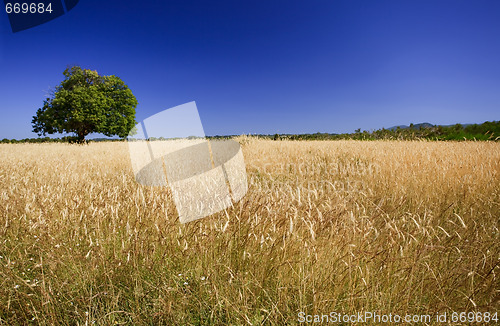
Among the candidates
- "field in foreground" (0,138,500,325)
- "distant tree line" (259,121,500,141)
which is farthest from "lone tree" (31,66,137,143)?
"field in foreground" (0,138,500,325)

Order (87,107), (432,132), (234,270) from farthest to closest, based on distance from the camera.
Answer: (87,107), (432,132), (234,270)

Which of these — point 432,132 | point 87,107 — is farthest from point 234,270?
point 87,107

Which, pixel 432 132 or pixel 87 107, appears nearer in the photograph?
pixel 432 132

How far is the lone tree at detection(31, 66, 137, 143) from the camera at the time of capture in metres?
25.5

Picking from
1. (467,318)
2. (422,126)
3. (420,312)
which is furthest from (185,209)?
(422,126)

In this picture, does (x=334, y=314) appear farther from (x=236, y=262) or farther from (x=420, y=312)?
(x=236, y=262)

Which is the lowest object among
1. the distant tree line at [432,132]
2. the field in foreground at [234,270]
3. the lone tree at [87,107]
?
the field in foreground at [234,270]

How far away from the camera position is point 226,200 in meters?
2.48

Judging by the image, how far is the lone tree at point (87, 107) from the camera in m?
25.5

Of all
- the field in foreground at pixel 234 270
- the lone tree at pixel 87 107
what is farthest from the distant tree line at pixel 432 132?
the lone tree at pixel 87 107

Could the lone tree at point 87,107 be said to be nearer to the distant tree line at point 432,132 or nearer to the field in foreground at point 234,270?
the distant tree line at point 432,132

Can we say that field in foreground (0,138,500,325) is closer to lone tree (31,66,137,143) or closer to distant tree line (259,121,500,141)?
distant tree line (259,121,500,141)

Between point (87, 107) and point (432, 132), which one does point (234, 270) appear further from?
point (87, 107)

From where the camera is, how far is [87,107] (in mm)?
26000
